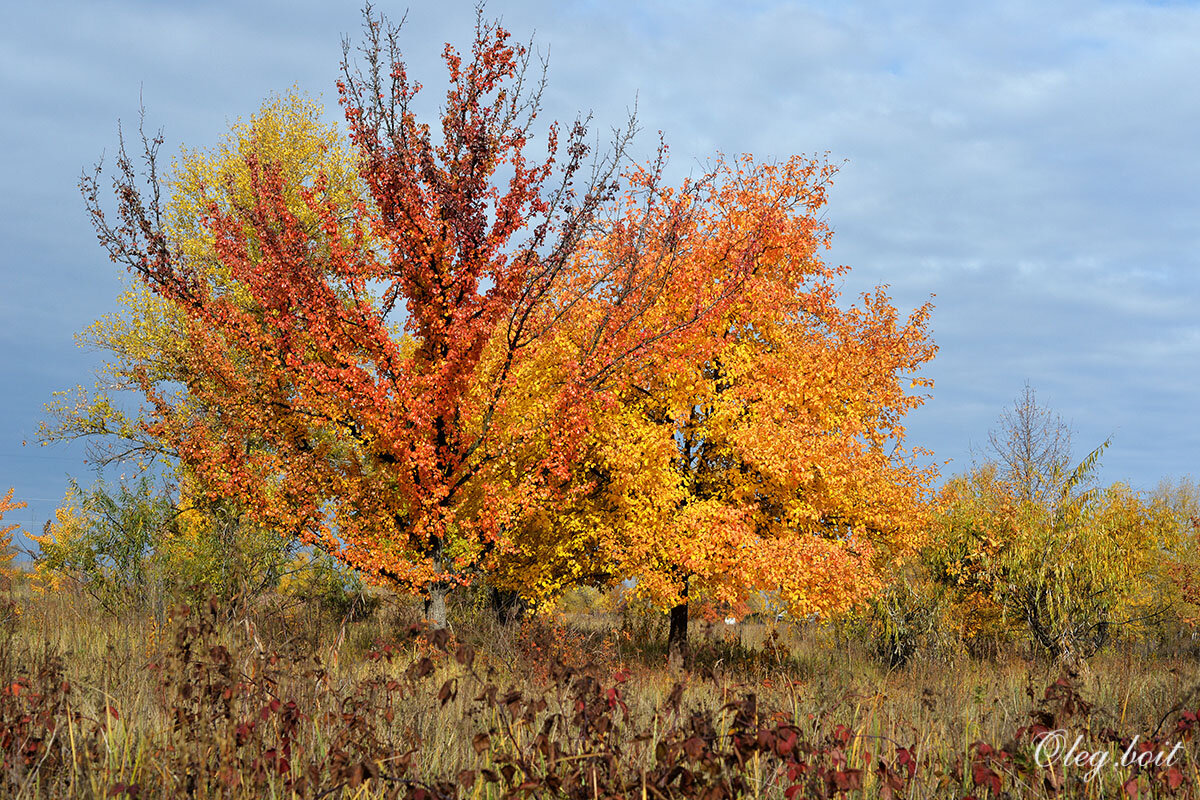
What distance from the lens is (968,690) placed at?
32.7 feet

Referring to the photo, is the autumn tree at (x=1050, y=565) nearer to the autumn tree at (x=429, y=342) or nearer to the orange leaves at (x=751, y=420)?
the orange leaves at (x=751, y=420)

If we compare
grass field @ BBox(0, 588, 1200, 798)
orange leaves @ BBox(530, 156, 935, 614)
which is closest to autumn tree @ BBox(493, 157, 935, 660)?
orange leaves @ BBox(530, 156, 935, 614)

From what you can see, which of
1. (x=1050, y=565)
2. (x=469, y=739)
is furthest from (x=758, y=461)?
(x=469, y=739)

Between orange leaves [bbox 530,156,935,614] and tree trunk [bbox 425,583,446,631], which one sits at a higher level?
orange leaves [bbox 530,156,935,614]

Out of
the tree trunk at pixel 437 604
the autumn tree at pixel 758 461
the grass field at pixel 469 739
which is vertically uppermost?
the autumn tree at pixel 758 461

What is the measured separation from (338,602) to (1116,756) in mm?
15964

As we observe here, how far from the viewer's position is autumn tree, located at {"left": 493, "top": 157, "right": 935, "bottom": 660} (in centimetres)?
1317

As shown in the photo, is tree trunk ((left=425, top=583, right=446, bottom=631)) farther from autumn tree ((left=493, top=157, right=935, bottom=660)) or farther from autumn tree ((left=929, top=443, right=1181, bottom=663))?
autumn tree ((left=929, top=443, right=1181, bottom=663))

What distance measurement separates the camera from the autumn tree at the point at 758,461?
43.2 ft

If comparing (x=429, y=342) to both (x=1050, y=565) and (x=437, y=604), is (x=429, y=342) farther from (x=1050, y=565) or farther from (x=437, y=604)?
(x=1050, y=565)

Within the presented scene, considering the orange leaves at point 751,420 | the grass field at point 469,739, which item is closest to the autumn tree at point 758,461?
the orange leaves at point 751,420

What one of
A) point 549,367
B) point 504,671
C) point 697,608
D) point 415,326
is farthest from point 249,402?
point 697,608

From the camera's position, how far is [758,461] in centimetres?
1320

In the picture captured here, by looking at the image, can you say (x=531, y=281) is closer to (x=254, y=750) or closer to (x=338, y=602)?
(x=254, y=750)
